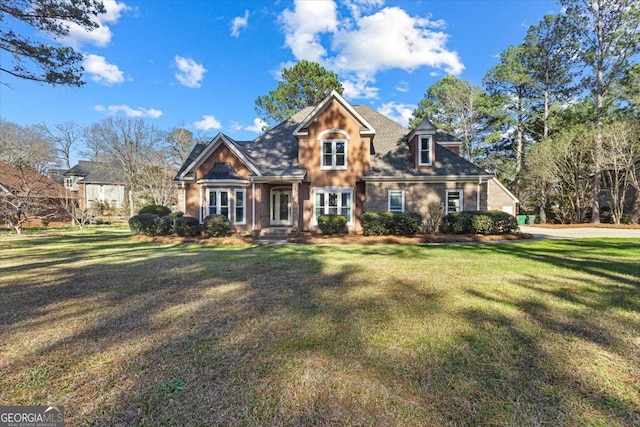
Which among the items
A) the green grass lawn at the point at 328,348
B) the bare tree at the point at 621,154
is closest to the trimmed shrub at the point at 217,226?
the green grass lawn at the point at 328,348

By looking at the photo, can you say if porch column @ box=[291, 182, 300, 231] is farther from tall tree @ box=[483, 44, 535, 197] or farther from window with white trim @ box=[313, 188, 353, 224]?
tall tree @ box=[483, 44, 535, 197]

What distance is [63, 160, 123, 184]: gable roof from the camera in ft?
145

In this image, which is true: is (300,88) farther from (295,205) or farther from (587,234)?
(587,234)

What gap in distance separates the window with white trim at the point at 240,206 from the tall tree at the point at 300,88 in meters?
19.2

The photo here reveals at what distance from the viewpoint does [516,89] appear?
3284 centimetres

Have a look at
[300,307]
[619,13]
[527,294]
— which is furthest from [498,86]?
[300,307]

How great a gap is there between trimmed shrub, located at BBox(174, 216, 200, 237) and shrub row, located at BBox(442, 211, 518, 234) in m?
13.9

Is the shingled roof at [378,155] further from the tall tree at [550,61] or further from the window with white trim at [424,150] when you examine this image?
the tall tree at [550,61]

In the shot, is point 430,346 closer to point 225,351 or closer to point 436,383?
point 436,383

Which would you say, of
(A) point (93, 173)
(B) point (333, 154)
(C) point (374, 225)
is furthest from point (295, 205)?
(A) point (93, 173)

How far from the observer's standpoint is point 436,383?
283 centimetres

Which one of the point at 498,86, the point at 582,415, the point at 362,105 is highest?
the point at 498,86

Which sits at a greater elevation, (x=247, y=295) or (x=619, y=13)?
(x=619, y=13)

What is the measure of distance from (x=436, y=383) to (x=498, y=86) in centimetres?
3963
